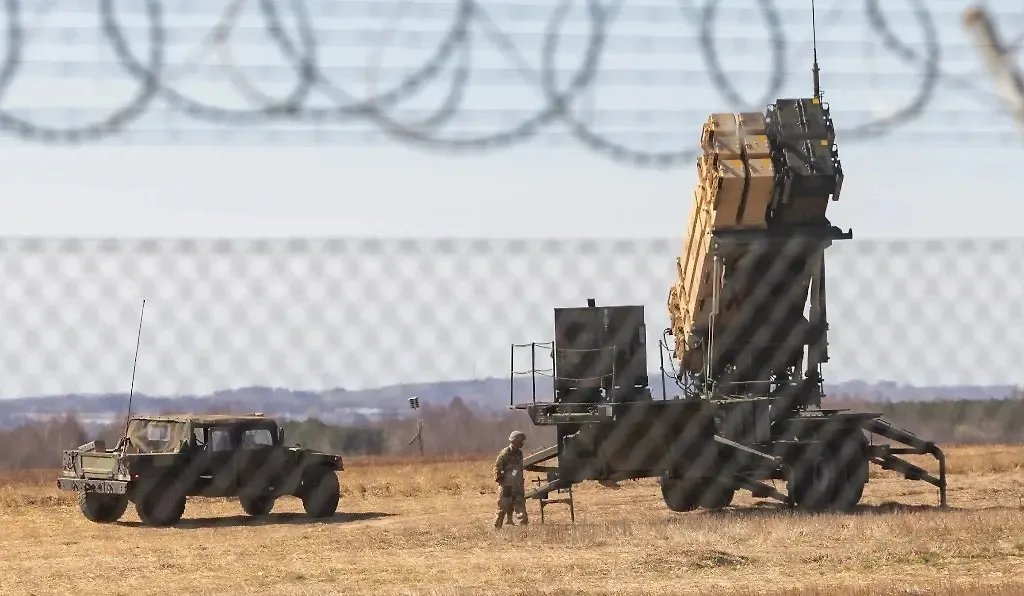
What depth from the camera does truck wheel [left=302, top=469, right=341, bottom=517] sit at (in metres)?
20.6

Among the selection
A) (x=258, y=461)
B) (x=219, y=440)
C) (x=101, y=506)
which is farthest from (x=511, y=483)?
(x=101, y=506)

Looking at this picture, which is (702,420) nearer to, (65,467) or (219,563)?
(219,563)

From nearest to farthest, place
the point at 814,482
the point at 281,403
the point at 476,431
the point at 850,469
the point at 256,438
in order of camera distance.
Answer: the point at 281,403 < the point at 814,482 < the point at 850,469 < the point at 256,438 < the point at 476,431

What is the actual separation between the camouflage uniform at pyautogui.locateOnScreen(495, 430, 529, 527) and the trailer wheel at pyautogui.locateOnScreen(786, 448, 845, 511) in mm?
3067

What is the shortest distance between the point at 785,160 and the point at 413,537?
18.6 feet

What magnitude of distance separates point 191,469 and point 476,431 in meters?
8.11

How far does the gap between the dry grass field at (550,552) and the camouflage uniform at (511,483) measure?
1.08ft

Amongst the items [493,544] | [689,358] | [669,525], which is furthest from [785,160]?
[493,544]

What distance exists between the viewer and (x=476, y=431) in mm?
27484

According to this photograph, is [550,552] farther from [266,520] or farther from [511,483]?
[266,520]

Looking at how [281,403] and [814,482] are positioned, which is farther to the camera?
[814,482]

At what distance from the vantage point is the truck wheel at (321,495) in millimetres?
20562

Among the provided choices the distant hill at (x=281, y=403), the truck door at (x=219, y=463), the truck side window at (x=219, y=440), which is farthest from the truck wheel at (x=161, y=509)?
the distant hill at (x=281, y=403)

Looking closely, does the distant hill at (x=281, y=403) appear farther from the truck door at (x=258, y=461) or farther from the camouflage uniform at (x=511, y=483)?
the truck door at (x=258, y=461)
